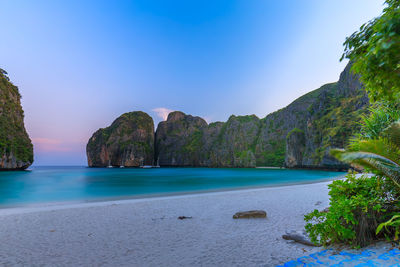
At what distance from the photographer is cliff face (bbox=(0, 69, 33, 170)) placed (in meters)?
68.4

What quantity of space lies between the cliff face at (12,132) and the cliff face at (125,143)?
71564 mm

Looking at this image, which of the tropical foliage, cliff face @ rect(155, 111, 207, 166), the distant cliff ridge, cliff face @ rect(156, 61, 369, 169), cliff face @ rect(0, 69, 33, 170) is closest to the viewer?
the tropical foliage

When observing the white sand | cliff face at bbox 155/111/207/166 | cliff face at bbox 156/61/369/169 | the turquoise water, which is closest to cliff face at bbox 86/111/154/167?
cliff face at bbox 155/111/207/166

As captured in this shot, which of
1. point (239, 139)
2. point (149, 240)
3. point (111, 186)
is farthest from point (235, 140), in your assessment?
point (149, 240)

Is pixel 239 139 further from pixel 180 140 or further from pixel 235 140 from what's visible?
pixel 180 140

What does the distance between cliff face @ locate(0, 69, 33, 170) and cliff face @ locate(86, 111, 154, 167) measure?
71564mm

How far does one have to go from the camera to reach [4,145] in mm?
66438

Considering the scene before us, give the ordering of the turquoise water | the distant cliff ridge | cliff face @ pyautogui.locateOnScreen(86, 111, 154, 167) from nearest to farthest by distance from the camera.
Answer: the turquoise water
the distant cliff ridge
cliff face @ pyautogui.locateOnScreen(86, 111, 154, 167)

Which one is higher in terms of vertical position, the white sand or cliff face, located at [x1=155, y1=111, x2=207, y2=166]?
cliff face, located at [x1=155, y1=111, x2=207, y2=166]

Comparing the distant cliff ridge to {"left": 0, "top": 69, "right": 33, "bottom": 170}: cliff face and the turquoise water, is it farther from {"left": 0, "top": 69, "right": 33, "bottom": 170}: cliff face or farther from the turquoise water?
{"left": 0, "top": 69, "right": 33, "bottom": 170}: cliff face

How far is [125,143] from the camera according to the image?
15175cm

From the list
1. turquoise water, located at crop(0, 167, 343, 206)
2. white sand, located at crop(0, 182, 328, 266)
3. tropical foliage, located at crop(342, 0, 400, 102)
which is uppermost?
tropical foliage, located at crop(342, 0, 400, 102)

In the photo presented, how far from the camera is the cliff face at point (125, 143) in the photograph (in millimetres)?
149875

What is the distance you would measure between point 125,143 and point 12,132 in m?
81.8
